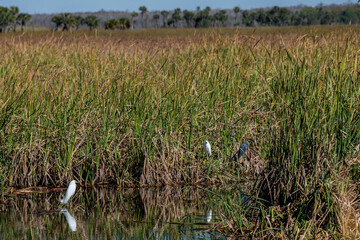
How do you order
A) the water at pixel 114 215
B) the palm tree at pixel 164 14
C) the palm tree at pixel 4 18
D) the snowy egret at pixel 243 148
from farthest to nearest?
the palm tree at pixel 164 14
the palm tree at pixel 4 18
the snowy egret at pixel 243 148
the water at pixel 114 215

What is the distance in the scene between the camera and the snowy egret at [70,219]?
4.83 metres

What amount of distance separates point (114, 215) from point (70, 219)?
430mm

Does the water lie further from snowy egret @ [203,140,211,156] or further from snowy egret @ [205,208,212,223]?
snowy egret @ [203,140,211,156]

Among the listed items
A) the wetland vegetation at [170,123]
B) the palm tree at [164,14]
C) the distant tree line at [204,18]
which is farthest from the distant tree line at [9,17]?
the wetland vegetation at [170,123]

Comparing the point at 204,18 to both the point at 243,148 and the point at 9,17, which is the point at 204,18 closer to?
the point at 9,17

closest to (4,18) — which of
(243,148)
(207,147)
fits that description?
(207,147)

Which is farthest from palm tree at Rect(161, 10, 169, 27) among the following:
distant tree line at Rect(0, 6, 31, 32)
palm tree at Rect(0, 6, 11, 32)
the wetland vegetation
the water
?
the water

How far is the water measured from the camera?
462cm

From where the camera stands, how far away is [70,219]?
5082mm

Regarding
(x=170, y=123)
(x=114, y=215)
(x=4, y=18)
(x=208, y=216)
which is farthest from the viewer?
(x=4, y=18)

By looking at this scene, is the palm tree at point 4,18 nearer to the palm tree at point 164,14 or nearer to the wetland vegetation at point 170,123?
the palm tree at point 164,14

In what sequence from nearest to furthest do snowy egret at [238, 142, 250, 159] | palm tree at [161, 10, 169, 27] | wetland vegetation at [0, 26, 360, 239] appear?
1. wetland vegetation at [0, 26, 360, 239]
2. snowy egret at [238, 142, 250, 159]
3. palm tree at [161, 10, 169, 27]

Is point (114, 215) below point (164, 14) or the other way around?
the other way around

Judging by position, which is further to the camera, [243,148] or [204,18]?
[204,18]
